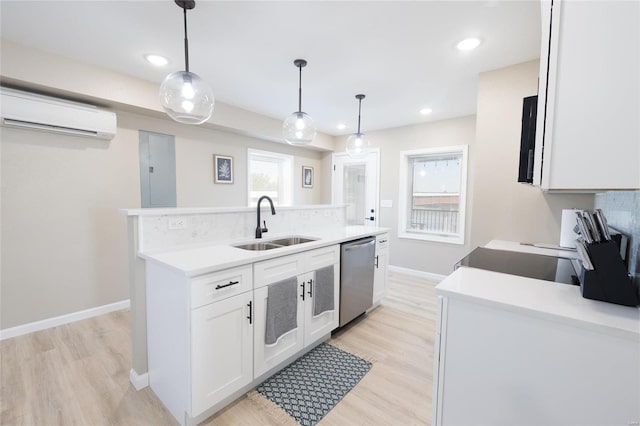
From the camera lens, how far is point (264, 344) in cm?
181

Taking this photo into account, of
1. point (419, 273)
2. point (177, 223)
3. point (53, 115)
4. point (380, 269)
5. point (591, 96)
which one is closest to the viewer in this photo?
point (591, 96)

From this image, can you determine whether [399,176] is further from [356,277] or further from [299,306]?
[299,306]

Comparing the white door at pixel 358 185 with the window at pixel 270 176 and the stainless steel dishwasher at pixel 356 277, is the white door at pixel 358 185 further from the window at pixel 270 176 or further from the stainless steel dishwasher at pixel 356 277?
the stainless steel dishwasher at pixel 356 277

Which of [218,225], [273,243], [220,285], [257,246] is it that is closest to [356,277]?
[273,243]

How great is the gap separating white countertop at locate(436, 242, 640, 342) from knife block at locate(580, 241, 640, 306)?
0.03m

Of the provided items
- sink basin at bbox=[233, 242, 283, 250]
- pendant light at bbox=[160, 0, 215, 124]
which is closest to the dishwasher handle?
sink basin at bbox=[233, 242, 283, 250]

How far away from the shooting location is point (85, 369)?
2.03m

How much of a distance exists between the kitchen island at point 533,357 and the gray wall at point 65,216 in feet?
11.0

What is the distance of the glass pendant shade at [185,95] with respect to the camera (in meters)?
1.63

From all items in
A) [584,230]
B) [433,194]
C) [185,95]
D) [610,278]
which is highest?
[185,95]

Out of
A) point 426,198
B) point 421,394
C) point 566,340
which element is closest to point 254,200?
point 426,198

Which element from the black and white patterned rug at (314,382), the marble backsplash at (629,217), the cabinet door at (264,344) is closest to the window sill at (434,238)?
the marble backsplash at (629,217)

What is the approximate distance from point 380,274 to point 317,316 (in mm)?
1186

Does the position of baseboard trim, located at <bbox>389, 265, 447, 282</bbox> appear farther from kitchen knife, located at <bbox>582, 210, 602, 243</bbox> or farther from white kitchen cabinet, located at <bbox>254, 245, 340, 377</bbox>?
kitchen knife, located at <bbox>582, 210, 602, 243</bbox>
